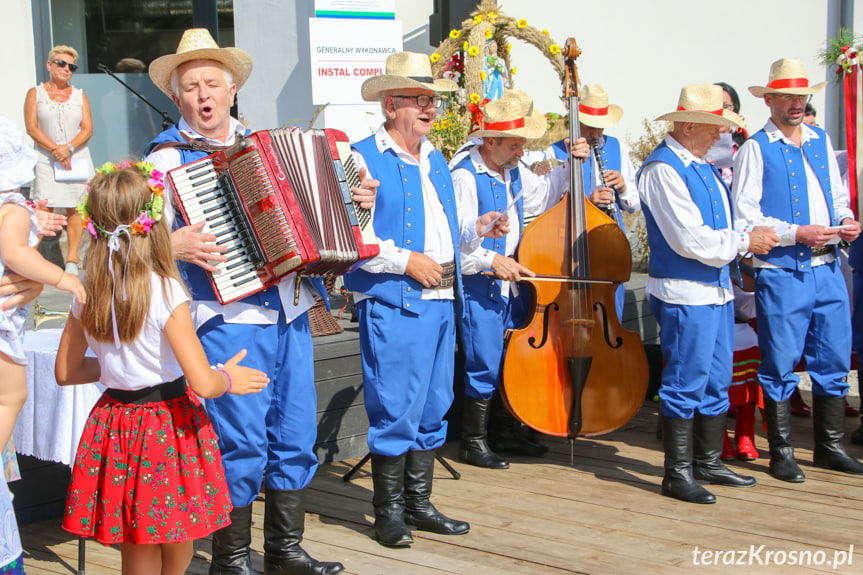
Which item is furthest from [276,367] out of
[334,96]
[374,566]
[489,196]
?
[334,96]

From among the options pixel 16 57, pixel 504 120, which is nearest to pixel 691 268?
pixel 504 120

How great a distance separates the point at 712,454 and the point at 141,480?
2.69 meters

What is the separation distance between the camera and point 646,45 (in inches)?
389

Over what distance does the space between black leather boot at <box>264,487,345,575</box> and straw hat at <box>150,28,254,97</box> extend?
4.69ft

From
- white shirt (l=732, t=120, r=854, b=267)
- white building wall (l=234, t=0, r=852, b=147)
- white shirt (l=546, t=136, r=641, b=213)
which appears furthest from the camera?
white building wall (l=234, t=0, r=852, b=147)

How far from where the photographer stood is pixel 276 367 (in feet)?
9.82

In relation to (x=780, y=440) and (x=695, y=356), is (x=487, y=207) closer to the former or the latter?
(x=695, y=356)

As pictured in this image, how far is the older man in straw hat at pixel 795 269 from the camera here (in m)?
4.18

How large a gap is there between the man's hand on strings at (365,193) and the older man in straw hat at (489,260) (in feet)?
3.10

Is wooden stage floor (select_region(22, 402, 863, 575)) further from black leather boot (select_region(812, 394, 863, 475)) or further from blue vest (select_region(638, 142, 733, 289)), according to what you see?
blue vest (select_region(638, 142, 733, 289))

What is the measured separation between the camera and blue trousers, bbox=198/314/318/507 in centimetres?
287

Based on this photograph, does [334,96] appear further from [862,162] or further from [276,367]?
[276,367]

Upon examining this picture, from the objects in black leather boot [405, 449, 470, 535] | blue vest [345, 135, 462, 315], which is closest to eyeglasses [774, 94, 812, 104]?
blue vest [345, 135, 462, 315]

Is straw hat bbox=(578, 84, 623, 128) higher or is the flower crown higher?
straw hat bbox=(578, 84, 623, 128)
